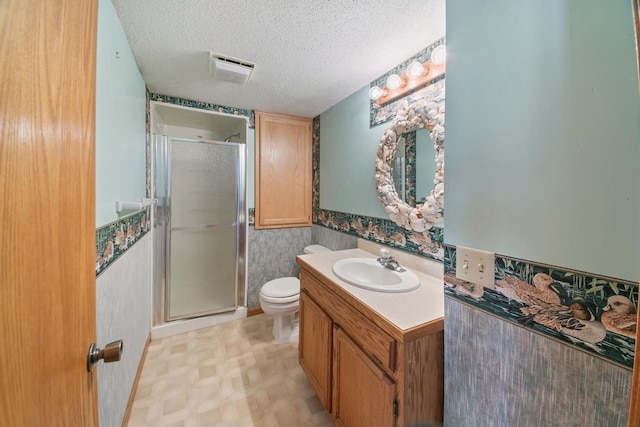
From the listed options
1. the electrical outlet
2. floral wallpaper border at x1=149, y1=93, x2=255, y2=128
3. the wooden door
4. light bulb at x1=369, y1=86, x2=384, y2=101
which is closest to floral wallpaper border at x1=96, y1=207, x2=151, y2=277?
the wooden door

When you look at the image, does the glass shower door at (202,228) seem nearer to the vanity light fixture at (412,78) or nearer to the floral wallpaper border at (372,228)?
the floral wallpaper border at (372,228)

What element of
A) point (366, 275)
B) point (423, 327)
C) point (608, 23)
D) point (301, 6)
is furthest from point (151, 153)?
point (608, 23)

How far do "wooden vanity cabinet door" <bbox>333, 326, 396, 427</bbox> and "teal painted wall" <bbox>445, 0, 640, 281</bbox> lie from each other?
0.62m

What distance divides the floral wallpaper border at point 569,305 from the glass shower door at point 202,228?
2.26m

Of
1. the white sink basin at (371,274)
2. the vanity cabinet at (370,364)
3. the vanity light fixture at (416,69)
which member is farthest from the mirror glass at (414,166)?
the vanity cabinet at (370,364)

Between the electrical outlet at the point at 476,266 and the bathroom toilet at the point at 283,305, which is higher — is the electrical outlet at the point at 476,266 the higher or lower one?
the higher one

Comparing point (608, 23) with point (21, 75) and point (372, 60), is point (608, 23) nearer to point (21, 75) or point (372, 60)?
point (21, 75)

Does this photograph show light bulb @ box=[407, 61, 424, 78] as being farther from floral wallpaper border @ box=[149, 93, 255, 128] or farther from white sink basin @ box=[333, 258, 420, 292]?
floral wallpaper border @ box=[149, 93, 255, 128]

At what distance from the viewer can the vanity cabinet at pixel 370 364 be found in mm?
831

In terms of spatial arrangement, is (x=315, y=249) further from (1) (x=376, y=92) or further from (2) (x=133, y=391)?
(2) (x=133, y=391)

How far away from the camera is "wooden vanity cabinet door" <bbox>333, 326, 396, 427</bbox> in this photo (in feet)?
2.90

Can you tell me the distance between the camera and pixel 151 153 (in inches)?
80.0

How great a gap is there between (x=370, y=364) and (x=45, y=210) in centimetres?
108

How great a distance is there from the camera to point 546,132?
0.60 m
